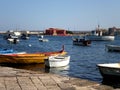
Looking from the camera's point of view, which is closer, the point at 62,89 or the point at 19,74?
the point at 62,89

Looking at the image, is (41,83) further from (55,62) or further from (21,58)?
(21,58)

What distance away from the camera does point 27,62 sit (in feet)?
104

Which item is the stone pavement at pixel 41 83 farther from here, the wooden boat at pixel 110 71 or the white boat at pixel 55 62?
the white boat at pixel 55 62

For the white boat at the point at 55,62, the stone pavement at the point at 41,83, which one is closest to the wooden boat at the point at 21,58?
the white boat at the point at 55,62

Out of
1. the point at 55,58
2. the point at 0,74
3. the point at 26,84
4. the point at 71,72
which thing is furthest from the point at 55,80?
the point at 55,58

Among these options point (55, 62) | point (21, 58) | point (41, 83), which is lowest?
point (55, 62)

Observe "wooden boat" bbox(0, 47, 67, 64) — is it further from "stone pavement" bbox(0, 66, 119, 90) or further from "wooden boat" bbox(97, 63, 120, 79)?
"stone pavement" bbox(0, 66, 119, 90)

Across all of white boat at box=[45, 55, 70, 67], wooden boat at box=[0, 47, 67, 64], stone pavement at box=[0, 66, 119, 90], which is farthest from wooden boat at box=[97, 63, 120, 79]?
wooden boat at box=[0, 47, 67, 64]

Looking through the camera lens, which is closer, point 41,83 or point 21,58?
point 41,83

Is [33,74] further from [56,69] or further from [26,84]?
[56,69]

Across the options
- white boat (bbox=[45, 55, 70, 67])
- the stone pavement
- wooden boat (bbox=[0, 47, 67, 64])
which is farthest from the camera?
wooden boat (bbox=[0, 47, 67, 64])

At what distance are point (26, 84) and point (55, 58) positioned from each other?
19041mm

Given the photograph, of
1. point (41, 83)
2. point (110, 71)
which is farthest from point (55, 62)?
point (41, 83)

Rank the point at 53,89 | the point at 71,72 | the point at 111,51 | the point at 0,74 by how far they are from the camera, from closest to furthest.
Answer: the point at 53,89
the point at 0,74
the point at 71,72
the point at 111,51
